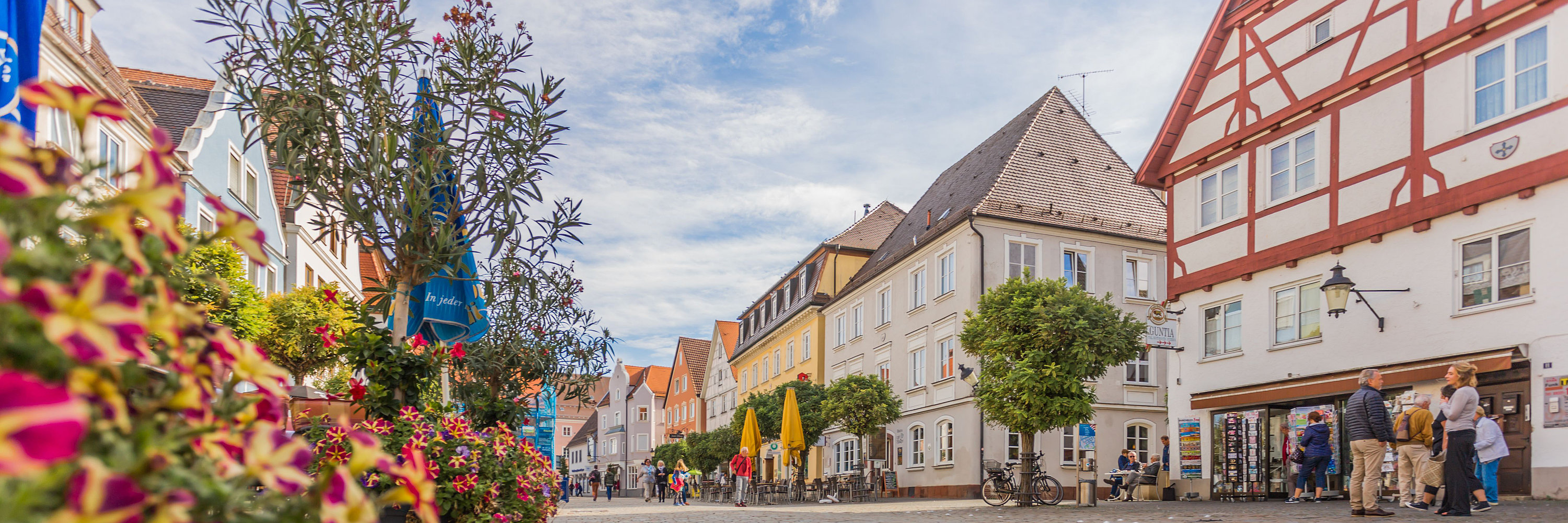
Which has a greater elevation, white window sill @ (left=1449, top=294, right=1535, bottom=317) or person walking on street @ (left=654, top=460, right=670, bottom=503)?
white window sill @ (left=1449, top=294, right=1535, bottom=317)

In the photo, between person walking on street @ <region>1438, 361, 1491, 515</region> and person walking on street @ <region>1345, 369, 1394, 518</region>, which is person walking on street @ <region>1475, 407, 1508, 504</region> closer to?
person walking on street @ <region>1438, 361, 1491, 515</region>

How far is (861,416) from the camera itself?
29281mm

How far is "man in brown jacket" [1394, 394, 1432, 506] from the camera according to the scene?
11.7m

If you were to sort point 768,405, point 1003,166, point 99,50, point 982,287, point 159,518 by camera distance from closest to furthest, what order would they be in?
point 159,518 < point 99,50 < point 982,287 < point 1003,166 < point 768,405

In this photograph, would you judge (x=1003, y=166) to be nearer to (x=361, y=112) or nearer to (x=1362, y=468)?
(x=1362, y=468)

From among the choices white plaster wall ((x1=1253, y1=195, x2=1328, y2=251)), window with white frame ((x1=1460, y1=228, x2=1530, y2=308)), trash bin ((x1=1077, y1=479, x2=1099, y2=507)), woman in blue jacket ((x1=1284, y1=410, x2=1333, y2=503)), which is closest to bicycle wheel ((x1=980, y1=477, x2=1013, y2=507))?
trash bin ((x1=1077, y1=479, x2=1099, y2=507))

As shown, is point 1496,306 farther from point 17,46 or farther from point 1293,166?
point 17,46

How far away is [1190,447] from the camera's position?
68.1 feet

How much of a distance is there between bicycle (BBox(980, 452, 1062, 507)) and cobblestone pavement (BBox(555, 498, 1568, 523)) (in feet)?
0.95

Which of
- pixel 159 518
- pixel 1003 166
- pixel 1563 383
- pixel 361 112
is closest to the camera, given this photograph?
pixel 159 518

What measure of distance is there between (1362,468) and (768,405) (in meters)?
25.8

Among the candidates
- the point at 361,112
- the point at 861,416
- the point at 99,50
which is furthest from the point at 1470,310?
the point at 99,50

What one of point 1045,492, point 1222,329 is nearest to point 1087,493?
point 1045,492

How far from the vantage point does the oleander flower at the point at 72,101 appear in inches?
52.3
